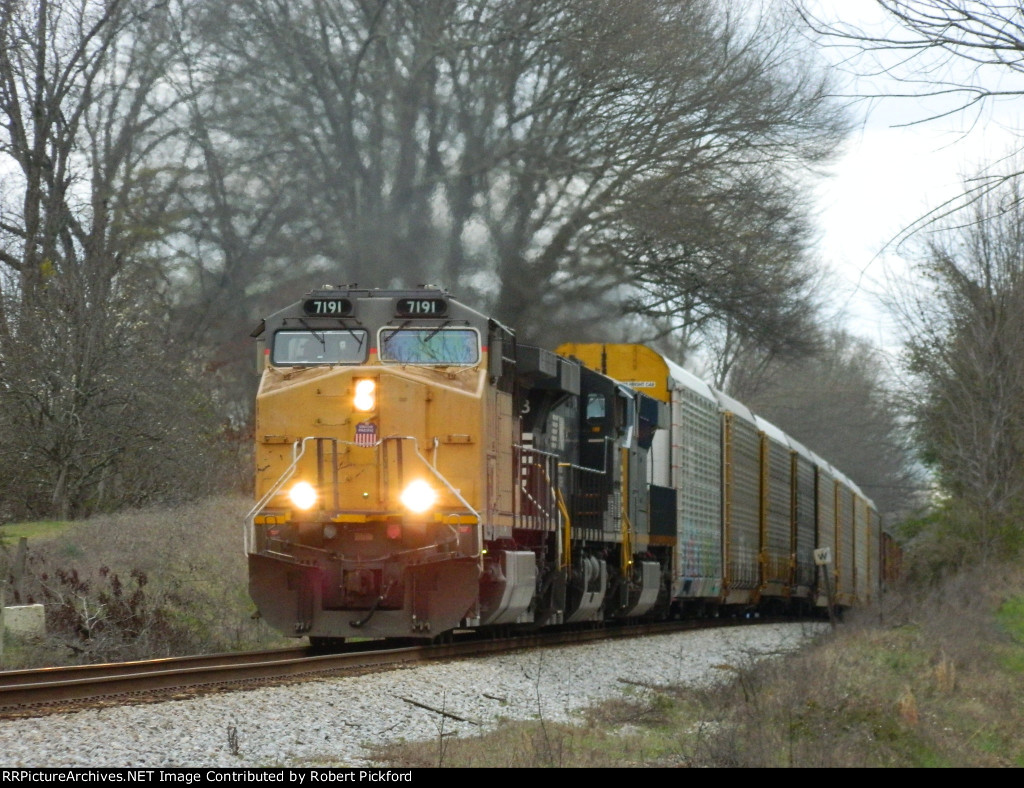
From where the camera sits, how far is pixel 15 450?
2236cm

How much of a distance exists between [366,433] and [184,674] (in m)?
3.17

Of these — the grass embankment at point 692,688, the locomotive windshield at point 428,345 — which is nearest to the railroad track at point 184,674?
the grass embankment at point 692,688

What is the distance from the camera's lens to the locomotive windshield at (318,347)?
1229 cm

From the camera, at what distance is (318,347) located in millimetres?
12430

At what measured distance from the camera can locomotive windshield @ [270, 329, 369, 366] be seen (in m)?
12.3

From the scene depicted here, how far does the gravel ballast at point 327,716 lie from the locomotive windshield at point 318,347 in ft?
10.1

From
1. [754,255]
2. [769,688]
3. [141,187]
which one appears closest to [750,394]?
[754,255]

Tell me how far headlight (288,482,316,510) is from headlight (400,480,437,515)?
0.81 m

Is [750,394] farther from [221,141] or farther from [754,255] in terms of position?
[221,141]

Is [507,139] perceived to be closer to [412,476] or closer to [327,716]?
[412,476]

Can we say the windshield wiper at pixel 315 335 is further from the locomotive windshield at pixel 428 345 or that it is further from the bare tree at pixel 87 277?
the bare tree at pixel 87 277

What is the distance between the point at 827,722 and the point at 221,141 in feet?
59.8

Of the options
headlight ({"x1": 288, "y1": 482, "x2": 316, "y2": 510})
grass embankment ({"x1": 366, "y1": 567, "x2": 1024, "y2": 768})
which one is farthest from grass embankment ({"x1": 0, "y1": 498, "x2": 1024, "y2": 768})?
headlight ({"x1": 288, "y1": 482, "x2": 316, "y2": 510})

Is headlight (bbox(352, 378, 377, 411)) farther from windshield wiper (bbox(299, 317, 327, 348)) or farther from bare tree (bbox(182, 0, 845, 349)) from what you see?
bare tree (bbox(182, 0, 845, 349))
